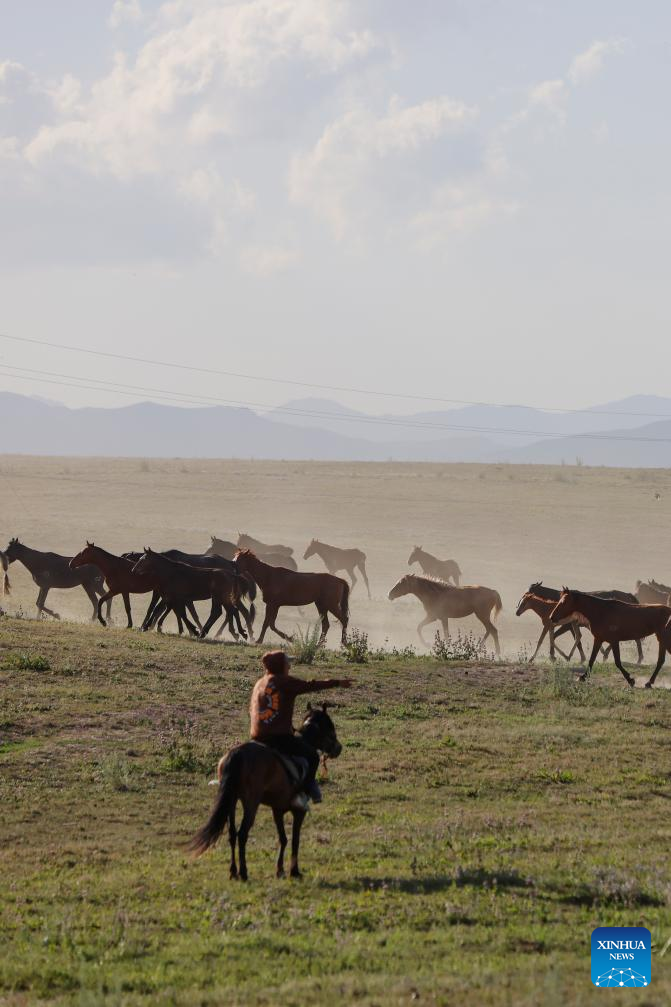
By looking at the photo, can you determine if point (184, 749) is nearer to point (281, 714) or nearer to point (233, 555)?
point (281, 714)

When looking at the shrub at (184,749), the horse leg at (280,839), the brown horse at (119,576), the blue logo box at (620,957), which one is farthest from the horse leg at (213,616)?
the blue logo box at (620,957)

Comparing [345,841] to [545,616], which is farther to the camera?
[545,616]

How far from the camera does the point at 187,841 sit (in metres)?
10.4

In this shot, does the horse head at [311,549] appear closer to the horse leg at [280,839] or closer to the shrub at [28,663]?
the shrub at [28,663]

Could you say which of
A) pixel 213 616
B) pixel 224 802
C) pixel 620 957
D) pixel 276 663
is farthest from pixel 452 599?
pixel 620 957

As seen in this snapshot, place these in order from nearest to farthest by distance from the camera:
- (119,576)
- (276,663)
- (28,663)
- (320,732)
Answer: (276,663) < (320,732) < (28,663) < (119,576)

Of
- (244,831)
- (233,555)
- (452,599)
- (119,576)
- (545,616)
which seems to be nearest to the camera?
(244,831)

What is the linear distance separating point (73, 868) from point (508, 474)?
Result: 234 ft

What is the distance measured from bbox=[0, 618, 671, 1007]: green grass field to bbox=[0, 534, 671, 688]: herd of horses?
47.3 inches

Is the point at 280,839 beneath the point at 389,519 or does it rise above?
beneath

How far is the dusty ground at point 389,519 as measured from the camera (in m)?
39.4

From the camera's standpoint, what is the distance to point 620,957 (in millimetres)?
6617

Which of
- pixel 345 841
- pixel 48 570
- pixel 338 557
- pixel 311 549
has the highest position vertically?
pixel 311 549

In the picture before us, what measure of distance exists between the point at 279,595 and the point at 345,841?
12.6m
